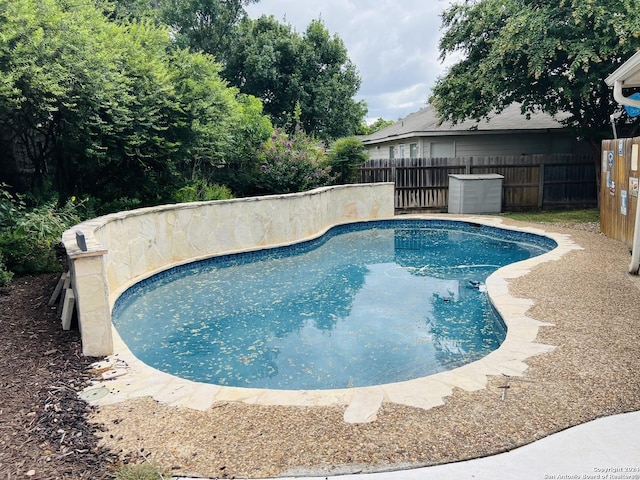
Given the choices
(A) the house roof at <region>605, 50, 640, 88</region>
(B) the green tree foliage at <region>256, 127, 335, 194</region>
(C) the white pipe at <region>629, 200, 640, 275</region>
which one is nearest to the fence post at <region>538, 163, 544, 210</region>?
(B) the green tree foliage at <region>256, 127, 335, 194</region>

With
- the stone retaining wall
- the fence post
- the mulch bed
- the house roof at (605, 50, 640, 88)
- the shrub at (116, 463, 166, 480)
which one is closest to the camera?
the shrub at (116, 463, 166, 480)

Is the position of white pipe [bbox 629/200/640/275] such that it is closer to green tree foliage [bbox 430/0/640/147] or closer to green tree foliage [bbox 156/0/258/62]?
green tree foliage [bbox 430/0/640/147]

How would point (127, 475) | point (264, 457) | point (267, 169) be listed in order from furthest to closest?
point (267, 169) < point (264, 457) < point (127, 475)

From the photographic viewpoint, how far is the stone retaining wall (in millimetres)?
4355

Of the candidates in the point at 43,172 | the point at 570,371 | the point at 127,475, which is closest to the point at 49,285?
the point at 43,172

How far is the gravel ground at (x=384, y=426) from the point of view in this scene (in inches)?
106

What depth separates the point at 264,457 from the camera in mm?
2719

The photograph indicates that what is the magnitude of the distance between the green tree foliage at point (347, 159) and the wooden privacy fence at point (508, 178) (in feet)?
0.93

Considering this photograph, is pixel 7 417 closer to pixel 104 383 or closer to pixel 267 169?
pixel 104 383

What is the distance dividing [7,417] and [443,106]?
1380cm

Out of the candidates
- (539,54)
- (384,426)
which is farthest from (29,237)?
(539,54)

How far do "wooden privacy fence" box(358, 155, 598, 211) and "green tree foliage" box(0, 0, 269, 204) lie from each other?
5.87m

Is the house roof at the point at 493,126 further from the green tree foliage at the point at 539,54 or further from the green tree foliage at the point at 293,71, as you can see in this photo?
the green tree foliage at the point at 293,71

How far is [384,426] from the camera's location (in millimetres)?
3008
